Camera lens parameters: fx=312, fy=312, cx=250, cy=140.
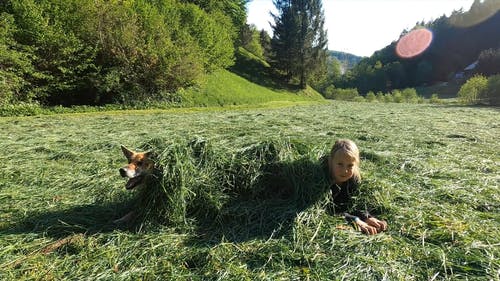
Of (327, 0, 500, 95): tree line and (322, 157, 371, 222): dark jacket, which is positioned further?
(327, 0, 500, 95): tree line

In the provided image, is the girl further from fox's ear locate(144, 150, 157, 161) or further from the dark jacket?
fox's ear locate(144, 150, 157, 161)

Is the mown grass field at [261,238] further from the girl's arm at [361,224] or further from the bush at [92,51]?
the bush at [92,51]

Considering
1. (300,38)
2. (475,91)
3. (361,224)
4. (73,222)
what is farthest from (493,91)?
(73,222)

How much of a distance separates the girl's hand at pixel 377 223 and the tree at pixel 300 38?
36791 mm

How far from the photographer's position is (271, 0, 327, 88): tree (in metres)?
37.1

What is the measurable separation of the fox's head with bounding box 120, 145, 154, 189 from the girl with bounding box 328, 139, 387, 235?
5.38 ft

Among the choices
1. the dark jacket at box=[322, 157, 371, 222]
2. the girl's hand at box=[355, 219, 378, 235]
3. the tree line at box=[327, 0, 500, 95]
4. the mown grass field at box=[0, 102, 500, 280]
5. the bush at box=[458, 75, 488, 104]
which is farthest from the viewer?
the tree line at box=[327, 0, 500, 95]

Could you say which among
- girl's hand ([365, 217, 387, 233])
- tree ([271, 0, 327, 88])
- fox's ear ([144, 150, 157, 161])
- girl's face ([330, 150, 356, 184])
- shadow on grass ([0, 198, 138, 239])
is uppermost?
tree ([271, 0, 327, 88])

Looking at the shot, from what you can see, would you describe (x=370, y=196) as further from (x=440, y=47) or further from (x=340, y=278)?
(x=440, y=47)

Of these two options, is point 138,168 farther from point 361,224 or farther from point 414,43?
point 414,43

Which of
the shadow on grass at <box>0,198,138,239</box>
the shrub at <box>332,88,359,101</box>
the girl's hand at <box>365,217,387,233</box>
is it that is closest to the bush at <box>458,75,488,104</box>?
the shrub at <box>332,88,359,101</box>

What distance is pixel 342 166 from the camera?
280 centimetres

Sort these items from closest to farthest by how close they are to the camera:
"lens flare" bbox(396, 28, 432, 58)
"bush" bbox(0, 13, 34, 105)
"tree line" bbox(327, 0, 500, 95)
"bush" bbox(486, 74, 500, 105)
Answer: "bush" bbox(0, 13, 34, 105) → "bush" bbox(486, 74, 500, 105) → "tree line" bbox(327, 0, 500, 95) → "lens flare" bbox(396, 28, 432, 58)

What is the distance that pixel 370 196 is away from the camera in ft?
9.78
